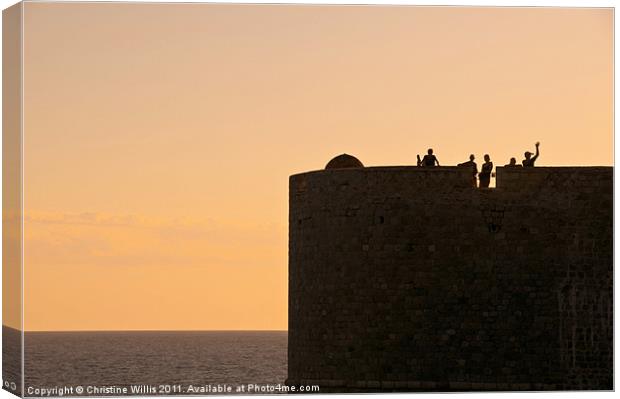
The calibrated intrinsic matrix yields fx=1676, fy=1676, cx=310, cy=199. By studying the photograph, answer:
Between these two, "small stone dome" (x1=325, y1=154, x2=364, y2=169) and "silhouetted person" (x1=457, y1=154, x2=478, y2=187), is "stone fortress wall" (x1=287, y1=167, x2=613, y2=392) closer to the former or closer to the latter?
"silhouetted person" (x1=457, y1=154, x2=478, y2=187)

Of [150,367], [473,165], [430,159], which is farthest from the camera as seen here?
[150,367]

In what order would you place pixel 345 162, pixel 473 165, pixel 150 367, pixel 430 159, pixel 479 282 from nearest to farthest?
1. pixel 479 282
2. pixel 473 165
3. pixel 430 159
4. pixel 345 162
5. pixel 150 367

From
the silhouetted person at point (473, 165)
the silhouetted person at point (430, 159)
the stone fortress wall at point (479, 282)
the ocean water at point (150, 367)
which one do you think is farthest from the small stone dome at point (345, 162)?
the ocean water at point (150, 367)

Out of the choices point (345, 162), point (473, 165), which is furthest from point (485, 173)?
point (345, 162)

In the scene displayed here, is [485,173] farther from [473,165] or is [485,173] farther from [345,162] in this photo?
[345,162]

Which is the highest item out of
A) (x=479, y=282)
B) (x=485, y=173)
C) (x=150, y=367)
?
(x=485, y=173)

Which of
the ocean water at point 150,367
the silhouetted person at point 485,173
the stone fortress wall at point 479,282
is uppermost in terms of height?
the silhouetted person at point 485,173

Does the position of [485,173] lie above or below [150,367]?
above

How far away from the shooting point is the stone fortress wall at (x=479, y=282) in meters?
28.9

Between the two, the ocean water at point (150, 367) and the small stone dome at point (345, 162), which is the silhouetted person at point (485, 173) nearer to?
the small stone dome at point (345, 162)

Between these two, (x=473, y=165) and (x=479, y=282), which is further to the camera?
(x=473, y=165)

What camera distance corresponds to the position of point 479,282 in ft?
94.9

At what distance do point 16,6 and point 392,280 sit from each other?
330 inches

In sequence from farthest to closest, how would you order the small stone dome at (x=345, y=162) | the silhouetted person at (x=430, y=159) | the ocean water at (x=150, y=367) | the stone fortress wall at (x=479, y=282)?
the ocean water at (x=150, y=367)
the small stone dome at (x=345, y=162)
the silhouetted person at (x=430, y=159)
the stone fortress wall at (x=479, y=282)
